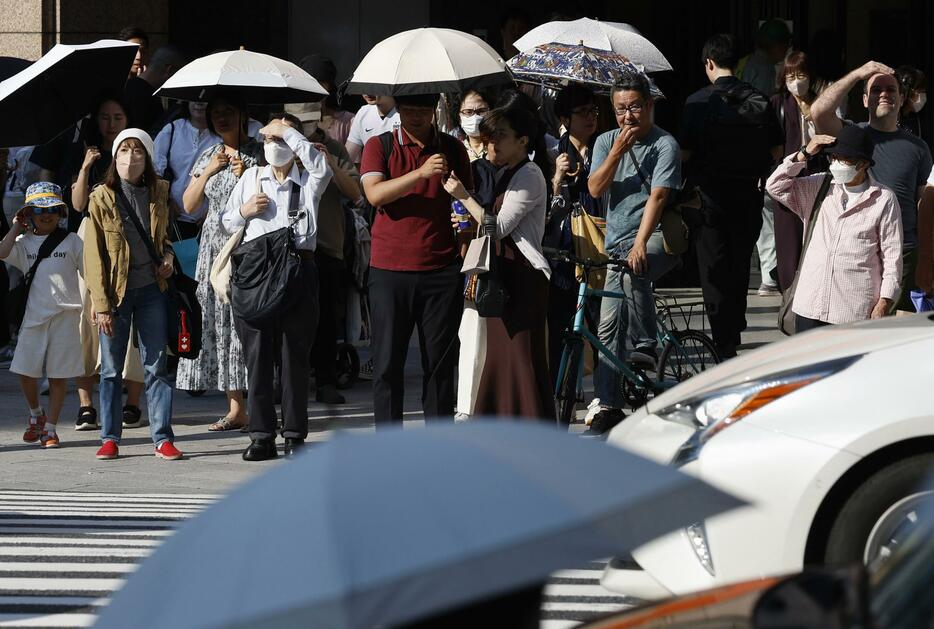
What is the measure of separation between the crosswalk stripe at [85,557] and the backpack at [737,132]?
16.3 ft

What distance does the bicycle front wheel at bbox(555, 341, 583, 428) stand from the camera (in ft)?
32.2

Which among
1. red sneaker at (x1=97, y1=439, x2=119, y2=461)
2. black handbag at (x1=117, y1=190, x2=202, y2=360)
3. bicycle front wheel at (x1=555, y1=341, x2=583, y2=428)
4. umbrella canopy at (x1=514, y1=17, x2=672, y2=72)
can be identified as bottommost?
red sneaker at (x1=97, y1=439, x2=119, y2=461)

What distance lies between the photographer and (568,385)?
984 cm

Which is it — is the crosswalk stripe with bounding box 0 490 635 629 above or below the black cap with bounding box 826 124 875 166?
below

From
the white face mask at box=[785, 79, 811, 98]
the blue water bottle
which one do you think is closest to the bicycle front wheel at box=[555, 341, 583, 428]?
the blue water bottle

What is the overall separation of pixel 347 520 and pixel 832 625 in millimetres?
794

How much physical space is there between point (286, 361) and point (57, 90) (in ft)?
10.5

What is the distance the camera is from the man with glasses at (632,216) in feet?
33.6

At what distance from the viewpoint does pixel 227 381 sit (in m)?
10.8

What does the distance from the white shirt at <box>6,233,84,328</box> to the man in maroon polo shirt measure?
2.43 m

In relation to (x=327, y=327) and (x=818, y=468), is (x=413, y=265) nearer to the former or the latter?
(x=327, y=327)

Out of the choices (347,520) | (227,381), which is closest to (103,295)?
(227,381)

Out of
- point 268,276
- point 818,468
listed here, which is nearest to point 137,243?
point 268,276

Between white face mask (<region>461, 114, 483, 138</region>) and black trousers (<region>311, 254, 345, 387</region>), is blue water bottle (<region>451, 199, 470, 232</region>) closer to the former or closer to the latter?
white face mask (<region>461, 114, 483, 138</region>)
